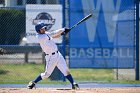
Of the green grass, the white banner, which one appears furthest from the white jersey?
the white banner

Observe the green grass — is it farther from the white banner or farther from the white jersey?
the white jersey

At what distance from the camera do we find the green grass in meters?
15.0

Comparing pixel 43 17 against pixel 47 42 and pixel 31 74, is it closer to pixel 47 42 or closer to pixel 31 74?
pixel 31 74

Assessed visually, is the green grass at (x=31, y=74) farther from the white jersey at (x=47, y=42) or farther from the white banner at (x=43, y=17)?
the white jersey at (x=47, y=42)

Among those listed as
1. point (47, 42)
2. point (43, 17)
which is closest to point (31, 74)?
point (43, 17)

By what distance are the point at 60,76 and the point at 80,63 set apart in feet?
2.57

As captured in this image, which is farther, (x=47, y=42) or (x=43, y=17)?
(x=43, y=17)

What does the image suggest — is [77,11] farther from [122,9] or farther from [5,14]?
[5,14]

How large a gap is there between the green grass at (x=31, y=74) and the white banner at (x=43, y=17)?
1.39 meters

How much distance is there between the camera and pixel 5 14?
1571 cm

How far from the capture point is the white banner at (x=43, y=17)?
14938 millimetres

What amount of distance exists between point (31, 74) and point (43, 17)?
2.23 metres

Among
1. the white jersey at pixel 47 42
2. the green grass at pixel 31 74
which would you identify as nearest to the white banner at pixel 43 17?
the green grass at pixel 31 74

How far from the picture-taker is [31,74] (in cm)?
1597
